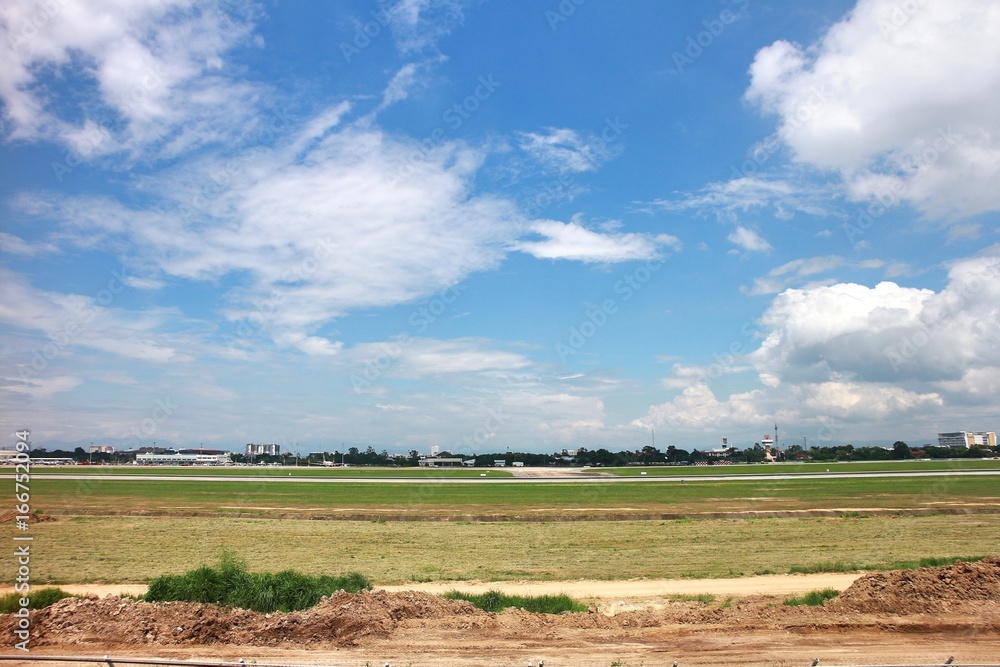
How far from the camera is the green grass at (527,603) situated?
18.3m

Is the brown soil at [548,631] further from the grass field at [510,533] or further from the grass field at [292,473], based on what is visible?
the grass field at [292,473]

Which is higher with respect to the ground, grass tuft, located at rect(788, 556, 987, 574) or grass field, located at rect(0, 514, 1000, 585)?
grass tuft, located at rect(788, 556, 987, 574)

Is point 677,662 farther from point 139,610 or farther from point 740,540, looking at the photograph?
point 740,540

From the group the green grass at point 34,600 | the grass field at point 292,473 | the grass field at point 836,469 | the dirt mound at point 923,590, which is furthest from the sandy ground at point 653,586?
the grass field at point 836,469

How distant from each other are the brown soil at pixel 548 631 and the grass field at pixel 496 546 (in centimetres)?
772

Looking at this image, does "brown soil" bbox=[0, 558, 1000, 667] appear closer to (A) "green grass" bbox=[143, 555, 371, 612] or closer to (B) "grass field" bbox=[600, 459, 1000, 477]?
(A) "green grass" bbox=[143, 555, 371, 612]

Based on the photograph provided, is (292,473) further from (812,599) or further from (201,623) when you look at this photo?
(812,599)

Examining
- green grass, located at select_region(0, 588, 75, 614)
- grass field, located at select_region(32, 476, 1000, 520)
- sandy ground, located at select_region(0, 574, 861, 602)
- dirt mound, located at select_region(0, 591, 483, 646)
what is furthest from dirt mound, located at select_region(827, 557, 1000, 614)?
grass field, located at select_region(32, 476, 1000, 520)

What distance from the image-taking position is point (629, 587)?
22328 millimetres

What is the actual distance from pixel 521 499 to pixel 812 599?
44081 millimetres

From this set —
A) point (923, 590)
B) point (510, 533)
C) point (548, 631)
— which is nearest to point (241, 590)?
point (548, 631)

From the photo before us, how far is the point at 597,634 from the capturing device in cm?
1526

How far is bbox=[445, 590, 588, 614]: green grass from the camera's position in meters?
18.3

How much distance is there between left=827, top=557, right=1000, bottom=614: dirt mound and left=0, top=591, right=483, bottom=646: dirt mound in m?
12.6
